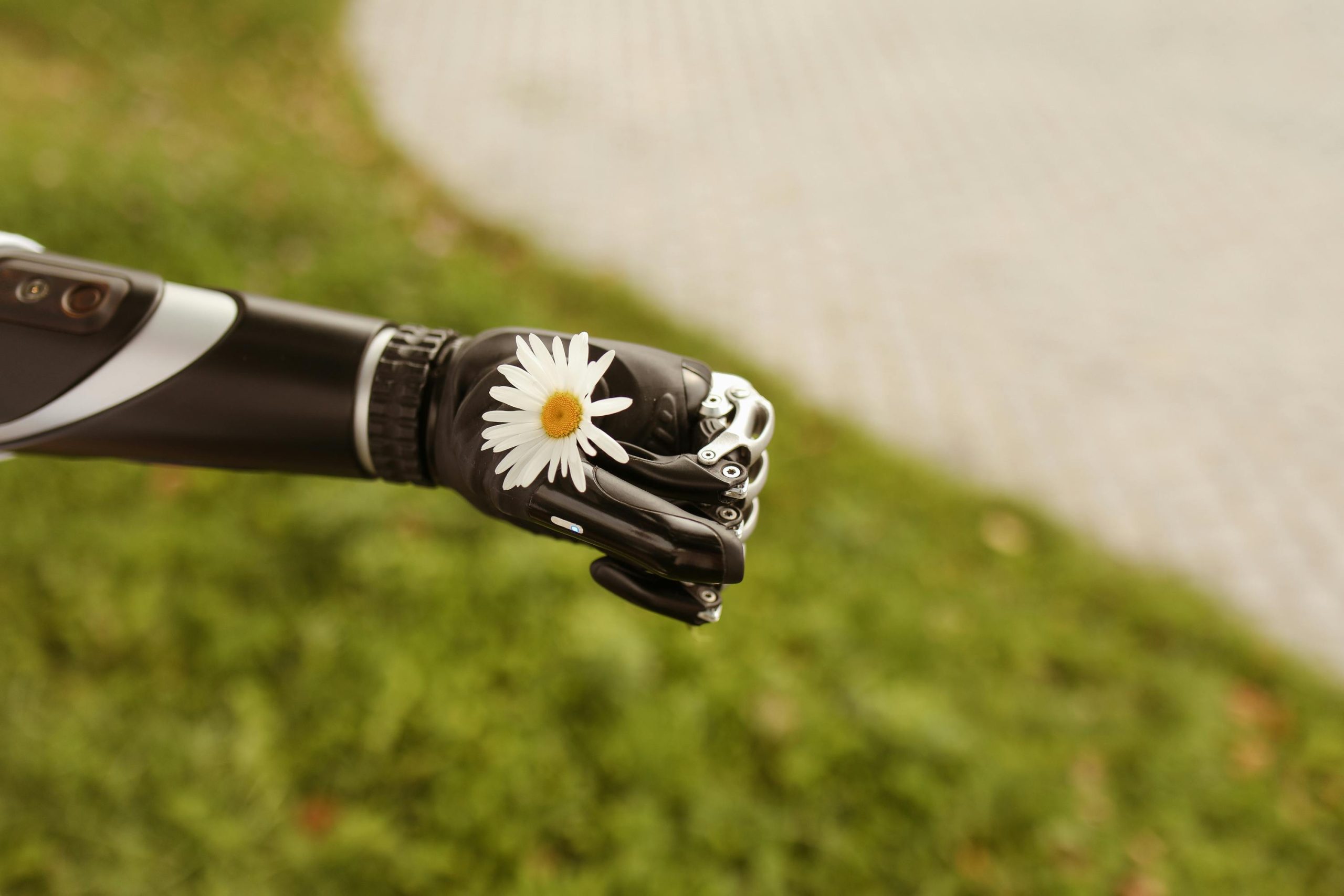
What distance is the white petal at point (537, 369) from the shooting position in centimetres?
95

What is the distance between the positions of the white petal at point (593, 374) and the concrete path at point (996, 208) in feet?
9.67

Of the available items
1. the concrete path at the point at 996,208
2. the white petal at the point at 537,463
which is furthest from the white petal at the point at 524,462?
the concrete path at the point at 996,208

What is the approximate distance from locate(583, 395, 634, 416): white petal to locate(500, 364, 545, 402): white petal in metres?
0.06

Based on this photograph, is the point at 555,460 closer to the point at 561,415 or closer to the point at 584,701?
the point at 561,415

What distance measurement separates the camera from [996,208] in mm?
4977

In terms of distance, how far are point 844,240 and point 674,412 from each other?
390cm

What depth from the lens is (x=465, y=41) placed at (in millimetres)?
5805

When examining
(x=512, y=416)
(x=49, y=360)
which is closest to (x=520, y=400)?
(x=512, y=416)

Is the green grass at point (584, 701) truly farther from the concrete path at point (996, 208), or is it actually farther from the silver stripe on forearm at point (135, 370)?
the silver stripe on forearm at point (135, 370)

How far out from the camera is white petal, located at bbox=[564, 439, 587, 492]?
0.90 metres

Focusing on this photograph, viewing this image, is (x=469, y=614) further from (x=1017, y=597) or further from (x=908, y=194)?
(x=908, y=194)

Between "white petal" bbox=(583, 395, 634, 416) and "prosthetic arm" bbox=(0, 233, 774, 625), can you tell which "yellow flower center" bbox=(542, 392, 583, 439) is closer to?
"white petal" bbox=(583, 395, 634, 416)

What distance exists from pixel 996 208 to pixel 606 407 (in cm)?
473

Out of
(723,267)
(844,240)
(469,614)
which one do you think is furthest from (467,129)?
(469,614)
